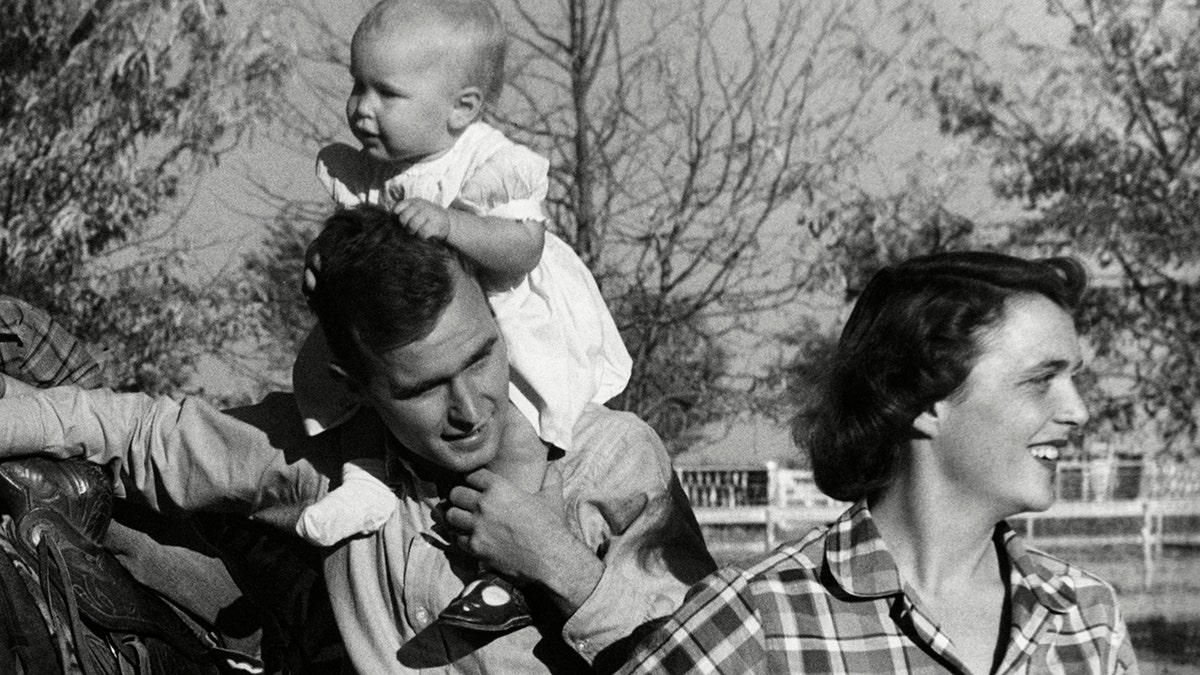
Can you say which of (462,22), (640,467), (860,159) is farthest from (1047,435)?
(860,159)

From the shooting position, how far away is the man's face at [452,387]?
121 inches

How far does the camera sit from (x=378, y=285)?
3080 millimetres

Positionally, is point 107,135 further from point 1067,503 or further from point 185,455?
point 1067,503

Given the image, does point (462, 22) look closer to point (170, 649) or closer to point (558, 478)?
point (558, 478)

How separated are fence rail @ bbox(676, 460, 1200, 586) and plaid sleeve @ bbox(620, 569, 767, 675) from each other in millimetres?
18806

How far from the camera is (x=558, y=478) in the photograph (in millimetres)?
3322

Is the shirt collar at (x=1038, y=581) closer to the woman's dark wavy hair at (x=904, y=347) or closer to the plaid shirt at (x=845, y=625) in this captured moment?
the plaid shirt at (x=845, y=625)

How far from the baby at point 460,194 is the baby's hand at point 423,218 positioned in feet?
0.21

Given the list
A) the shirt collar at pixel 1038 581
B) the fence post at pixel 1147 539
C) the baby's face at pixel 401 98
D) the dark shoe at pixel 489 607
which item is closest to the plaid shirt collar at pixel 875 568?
the shirt collar at pixel 1038 581

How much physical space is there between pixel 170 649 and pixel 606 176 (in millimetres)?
5969

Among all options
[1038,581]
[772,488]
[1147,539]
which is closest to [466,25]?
[1038,581]

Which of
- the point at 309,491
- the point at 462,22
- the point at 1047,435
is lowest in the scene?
the point at 309,491

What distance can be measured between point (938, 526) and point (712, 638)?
15.8 inches

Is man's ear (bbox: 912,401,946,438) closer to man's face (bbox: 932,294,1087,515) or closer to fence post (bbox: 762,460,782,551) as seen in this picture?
man's face (bbox: 932,294,1087,515)
